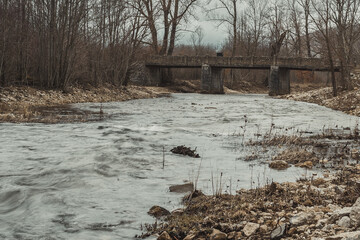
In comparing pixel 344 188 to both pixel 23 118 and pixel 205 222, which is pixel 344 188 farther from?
pixel 23 118

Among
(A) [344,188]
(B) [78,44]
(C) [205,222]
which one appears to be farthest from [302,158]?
(B) [78,44]

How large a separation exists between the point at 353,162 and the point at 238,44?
53.5 meters

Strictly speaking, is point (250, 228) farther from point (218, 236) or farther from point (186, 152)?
point (186, 152)

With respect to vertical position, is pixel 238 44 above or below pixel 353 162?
above

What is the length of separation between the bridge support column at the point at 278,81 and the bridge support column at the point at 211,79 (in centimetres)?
585

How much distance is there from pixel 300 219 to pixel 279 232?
13.5 inches

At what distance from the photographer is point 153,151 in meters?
8.04

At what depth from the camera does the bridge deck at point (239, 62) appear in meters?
34.5

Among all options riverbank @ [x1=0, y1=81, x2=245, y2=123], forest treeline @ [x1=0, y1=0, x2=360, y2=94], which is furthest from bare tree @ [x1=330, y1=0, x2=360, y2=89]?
riverbank @ [x1=0, y1=81, x2=245, y2=123]

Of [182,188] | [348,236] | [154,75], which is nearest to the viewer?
[348,236]

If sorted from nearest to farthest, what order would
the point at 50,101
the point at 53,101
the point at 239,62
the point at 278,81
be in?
the point at 50,101 → the point at 53,101 → the point at 278,81 → the point at 239,62

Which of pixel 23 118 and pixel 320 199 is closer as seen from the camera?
pixel 320 199

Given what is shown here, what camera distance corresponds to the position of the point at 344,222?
3320 mm

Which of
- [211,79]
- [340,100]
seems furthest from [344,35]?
[211,79]
